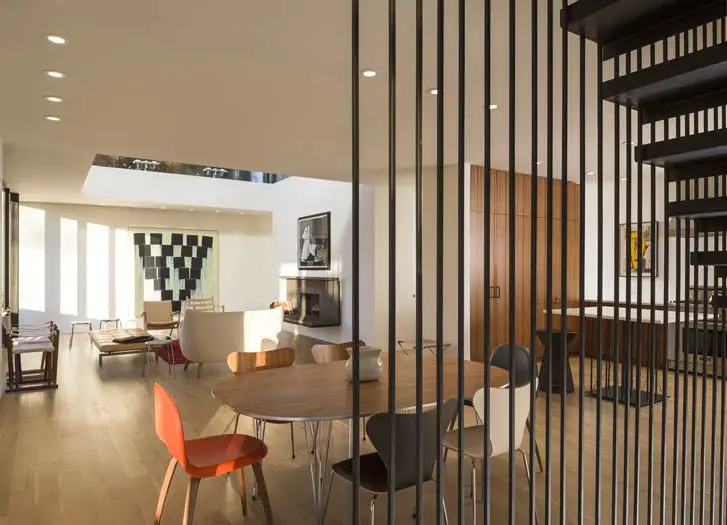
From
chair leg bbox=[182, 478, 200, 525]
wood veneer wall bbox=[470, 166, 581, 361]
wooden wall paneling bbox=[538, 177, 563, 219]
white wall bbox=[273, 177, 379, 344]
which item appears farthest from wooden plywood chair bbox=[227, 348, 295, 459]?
wooden wall paneling bbox=[538, 177, 563, 219]

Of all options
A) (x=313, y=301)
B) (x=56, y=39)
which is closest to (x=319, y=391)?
(x=56, y=39)

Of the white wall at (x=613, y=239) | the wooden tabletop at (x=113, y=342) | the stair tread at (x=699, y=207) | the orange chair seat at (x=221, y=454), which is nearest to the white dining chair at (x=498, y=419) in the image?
the orange chair seat at (x=221, y=454)

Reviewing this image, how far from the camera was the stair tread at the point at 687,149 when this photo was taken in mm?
1764

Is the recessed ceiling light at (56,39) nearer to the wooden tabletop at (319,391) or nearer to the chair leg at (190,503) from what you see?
the wooden tabletop at (319,391)

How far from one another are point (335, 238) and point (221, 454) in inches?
263

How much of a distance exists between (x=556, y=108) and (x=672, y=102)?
2.77 m

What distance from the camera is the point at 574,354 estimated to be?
7926 mm

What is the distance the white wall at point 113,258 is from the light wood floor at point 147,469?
17.9 feet

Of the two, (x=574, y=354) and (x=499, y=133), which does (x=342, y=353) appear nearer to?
(x=499, y=133)

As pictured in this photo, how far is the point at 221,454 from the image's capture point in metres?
2.64

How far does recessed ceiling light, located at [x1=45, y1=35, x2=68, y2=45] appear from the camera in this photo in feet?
9.88

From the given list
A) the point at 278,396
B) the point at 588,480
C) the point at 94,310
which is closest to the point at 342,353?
the point at 278,396

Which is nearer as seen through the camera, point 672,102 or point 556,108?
point 672,102

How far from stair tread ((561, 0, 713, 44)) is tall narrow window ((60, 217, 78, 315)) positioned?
1104cm
